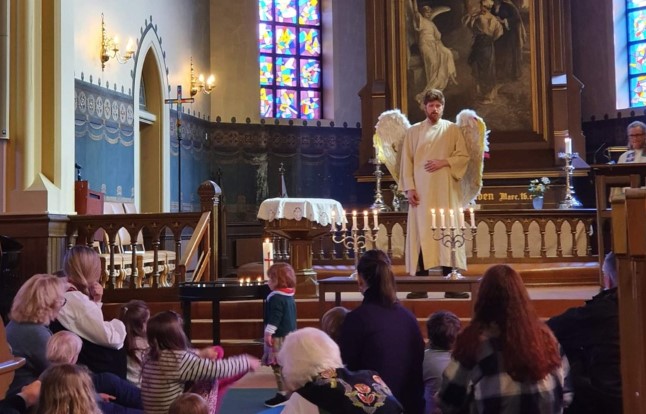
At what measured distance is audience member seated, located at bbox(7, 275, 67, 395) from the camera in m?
3.79

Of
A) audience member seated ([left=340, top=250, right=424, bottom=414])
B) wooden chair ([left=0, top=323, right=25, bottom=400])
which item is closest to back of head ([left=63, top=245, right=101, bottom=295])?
audience member seated ([left=340, top=250, right=424, bottom=414])

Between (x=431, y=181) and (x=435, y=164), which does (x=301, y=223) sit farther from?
(x=435, y=164)

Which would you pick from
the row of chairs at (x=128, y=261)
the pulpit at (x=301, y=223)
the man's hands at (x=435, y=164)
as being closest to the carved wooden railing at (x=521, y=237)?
the row of chairs at (x=128, y=261)

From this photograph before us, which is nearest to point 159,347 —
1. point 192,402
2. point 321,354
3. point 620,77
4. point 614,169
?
point 192,402

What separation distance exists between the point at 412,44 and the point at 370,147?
78.1 inches

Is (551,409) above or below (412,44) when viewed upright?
below

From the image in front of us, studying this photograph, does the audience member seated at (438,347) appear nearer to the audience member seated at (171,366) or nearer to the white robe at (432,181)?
the audience member seated at (171,366)

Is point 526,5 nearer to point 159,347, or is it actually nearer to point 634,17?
point 634,17

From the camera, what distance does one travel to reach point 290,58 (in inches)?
628

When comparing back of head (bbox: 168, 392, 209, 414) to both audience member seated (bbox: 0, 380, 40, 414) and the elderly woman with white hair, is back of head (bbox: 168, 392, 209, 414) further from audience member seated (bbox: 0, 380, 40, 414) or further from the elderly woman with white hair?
audience member seated (bbox: 0, 380, 40, 414)

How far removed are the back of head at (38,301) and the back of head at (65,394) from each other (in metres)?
1.14

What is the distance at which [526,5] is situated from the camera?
14.6 m

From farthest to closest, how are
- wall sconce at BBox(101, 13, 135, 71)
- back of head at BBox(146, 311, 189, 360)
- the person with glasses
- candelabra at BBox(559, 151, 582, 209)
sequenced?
candelabra at BBox(559, 151, 582, 209) → wall sconce at BBox(101, 13, 135, 71) → the person with glasses → back of head at BBox(146, 311, 189, 360)

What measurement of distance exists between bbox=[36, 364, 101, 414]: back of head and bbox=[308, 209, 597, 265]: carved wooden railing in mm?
7912
